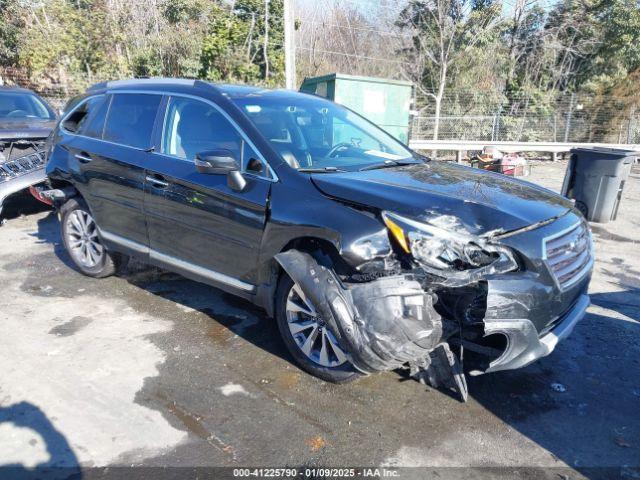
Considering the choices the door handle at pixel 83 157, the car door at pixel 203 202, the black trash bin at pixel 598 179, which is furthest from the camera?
the black trash bin at pixel 598 179

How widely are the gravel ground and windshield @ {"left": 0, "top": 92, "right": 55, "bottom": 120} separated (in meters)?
5.23

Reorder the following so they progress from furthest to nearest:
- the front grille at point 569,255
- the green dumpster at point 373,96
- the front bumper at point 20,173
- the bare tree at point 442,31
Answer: the bare tree at point 442,31, the green dumpster at point 373,96, the front bumper at point 20,173, the front grille at point 569,255

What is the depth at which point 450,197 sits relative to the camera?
2.94m

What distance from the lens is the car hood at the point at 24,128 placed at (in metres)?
7.01

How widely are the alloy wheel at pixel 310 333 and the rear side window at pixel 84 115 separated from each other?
2733 mm

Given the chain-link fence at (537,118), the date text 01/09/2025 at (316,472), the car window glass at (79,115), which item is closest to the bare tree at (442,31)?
the chain-link fence at (537,118)

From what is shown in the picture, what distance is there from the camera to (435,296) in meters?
2.77

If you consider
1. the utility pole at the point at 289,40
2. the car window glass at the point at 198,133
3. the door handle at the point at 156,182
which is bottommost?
the door handle at the point at 156,182

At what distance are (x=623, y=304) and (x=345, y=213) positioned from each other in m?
3.29

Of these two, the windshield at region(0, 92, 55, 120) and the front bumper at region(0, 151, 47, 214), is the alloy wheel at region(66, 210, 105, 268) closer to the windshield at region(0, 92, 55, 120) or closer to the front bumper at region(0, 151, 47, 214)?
the front bumper at region(0, 151, 47, 214)

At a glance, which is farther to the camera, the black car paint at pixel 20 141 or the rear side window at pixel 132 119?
the black car paint at pixel 20 141

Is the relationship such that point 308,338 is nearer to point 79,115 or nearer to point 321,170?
point 321,170

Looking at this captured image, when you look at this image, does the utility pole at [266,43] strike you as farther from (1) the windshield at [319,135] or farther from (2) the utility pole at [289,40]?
(1) the windshield at [319,135]

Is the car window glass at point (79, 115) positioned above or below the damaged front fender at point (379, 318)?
above
